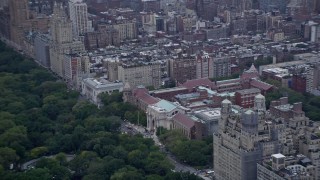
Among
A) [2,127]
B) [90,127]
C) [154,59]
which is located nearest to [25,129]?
[2,127]

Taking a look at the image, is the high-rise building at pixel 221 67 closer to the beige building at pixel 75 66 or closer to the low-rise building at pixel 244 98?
the low-rise building at pixel 244 98

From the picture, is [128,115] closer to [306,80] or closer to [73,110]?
[73,110]

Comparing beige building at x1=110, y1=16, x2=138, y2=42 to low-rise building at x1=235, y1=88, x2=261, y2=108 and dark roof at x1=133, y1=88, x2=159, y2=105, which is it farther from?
low-rise building at x1=235, y1=88, x2=261, y2=108

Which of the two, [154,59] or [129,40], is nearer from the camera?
[154,59]

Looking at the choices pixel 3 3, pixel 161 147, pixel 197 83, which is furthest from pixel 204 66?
pixel 3 3

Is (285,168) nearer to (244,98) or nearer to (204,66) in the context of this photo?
(244,98)

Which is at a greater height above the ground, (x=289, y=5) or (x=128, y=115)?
(x=289, y=5)

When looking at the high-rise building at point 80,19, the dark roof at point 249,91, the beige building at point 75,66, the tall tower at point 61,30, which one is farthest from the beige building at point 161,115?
the high-rise building at point 80,19
